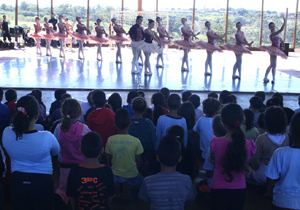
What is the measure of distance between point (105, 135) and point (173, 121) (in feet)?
2.48

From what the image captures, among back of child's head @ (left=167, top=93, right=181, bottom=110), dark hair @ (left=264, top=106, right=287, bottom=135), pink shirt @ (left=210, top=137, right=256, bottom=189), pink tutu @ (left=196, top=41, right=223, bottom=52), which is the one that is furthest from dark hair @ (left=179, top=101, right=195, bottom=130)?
pink tutu @ (left=196, top=41, right=223, bottom=52)

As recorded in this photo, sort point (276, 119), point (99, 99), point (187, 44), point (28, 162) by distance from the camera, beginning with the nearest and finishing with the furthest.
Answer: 1. point (28, 162)
2. point (276, 119)
3. point (99, 99)
4. point (187, 44)

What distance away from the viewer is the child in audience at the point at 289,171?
2086 mm

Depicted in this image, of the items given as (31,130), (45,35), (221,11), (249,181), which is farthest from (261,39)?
(31,130)

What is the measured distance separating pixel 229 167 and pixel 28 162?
1.45 meters

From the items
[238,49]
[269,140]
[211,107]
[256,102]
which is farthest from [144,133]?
[238,49]

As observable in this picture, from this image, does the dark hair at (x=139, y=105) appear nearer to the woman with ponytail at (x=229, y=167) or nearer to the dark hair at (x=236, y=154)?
the woman with ponytail at (x=229, y=167)

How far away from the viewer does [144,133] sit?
323cm

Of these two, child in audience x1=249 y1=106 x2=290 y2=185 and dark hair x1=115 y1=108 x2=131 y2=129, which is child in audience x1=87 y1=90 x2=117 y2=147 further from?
child in audience x1=249 y1=106 x2=290 y2=185

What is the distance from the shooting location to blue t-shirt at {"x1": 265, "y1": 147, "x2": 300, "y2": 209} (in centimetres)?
209

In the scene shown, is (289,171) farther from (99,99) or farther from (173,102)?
(99,99)

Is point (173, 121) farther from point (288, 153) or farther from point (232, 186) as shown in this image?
point (288, 153)

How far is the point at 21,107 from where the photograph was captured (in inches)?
92.6

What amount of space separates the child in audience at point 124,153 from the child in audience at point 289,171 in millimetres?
1156
